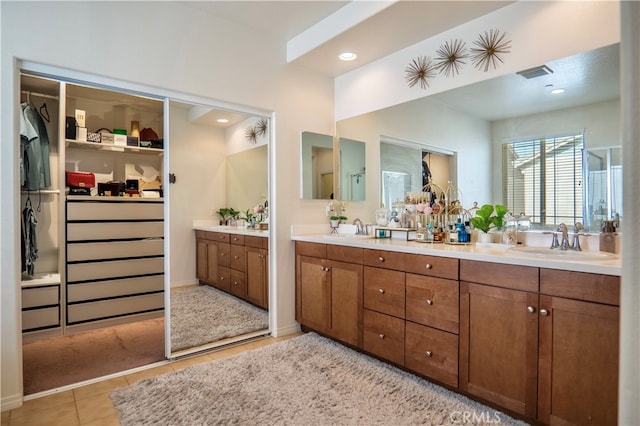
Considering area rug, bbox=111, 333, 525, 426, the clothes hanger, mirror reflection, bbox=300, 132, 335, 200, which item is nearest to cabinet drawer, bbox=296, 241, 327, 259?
mirror reflection, bbox=300, 132, 335, 200

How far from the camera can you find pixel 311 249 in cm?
308

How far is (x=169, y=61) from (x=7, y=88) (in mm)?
963

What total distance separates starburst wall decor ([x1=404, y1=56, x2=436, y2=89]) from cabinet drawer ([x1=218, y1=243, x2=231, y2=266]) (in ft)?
6.86

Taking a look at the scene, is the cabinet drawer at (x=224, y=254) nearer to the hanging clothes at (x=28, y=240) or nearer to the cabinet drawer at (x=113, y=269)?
the cabinet drawer at (x=113, y=269)

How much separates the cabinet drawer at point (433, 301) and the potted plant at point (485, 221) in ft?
1.79

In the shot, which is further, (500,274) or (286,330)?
(286,330)

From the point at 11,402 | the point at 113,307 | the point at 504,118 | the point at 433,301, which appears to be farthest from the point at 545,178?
the point at 113,307

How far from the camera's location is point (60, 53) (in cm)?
213

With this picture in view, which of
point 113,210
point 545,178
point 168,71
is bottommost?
point 113,210

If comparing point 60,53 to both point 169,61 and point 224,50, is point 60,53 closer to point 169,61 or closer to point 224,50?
point 169,61

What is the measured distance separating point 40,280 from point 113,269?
567mm

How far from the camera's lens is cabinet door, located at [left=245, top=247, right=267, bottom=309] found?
10.6 ft

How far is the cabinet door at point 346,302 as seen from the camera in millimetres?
2668

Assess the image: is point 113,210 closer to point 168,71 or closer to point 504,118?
point 168,71
